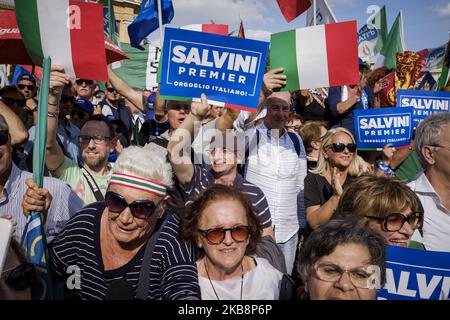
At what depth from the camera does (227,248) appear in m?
2.16

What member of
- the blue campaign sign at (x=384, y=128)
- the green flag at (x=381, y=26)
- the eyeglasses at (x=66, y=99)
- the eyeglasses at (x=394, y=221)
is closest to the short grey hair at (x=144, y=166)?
the eyeglasses at (x=394, y=221)

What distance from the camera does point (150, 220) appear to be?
7.43 ft

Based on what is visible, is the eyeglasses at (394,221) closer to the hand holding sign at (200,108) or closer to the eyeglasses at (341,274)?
the eyeglasses at (341,274)

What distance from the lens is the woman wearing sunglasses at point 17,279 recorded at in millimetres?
1693

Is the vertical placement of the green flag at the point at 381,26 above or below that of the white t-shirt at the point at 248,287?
above

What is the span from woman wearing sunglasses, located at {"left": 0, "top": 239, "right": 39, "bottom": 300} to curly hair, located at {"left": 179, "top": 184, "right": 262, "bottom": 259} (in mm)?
738

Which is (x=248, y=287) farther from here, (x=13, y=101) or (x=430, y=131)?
(x=13, y=101)

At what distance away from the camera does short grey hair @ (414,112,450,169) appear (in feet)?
9.12

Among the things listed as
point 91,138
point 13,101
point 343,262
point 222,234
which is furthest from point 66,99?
point 343,262

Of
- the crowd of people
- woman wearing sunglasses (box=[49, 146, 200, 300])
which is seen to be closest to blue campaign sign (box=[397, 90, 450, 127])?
the crowd of people

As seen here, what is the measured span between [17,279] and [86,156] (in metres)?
1.85

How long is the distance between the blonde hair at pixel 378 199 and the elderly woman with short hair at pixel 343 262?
0.33m

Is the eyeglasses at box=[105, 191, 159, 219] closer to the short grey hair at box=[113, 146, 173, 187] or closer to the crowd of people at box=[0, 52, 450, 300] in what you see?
the crowd of people at box=[0, 52, 450, 300]
